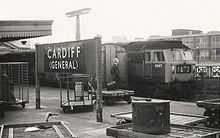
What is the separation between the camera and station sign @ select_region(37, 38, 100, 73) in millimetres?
9977

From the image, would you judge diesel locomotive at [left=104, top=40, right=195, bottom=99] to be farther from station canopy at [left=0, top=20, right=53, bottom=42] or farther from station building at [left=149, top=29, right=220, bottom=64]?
station canopy at [left=0, top=20, right=53, bottom=42]

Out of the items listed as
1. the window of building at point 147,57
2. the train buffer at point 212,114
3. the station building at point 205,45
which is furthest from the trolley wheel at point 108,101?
the station building at point 205,45

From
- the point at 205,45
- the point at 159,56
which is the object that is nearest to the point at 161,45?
the point at 159,56

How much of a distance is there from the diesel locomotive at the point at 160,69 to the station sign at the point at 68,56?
6719mm

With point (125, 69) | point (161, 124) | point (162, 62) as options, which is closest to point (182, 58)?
point (162, 62)

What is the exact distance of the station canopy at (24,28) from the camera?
9.11 metres

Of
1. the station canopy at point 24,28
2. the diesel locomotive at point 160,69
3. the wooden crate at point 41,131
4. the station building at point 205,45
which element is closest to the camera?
the wooden crate at point 41,131

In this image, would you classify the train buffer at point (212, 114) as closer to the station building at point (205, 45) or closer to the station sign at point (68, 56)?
the station sign at point (68, 56)

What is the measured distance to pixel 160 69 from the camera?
1698cm

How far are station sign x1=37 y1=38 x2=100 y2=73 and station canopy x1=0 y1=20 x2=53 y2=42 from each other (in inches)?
40.9

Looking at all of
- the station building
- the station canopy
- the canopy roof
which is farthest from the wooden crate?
the station building

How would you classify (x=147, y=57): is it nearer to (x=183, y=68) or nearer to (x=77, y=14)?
(x=183, y=68)

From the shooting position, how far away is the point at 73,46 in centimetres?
1075

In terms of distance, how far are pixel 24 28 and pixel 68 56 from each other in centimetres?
199
